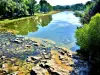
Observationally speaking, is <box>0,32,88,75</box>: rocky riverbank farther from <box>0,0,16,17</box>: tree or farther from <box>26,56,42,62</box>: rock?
<box>0,0,16,17</box>: tree

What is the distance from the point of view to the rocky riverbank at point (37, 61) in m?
36.0

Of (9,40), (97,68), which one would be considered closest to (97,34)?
(97,68)

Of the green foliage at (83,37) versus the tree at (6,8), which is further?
the tree at (6,8)

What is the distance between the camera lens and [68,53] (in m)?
48.8

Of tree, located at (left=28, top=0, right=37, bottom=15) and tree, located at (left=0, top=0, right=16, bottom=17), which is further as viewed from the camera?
tree, located at (left=28, top=0, right=37, bottom=15)

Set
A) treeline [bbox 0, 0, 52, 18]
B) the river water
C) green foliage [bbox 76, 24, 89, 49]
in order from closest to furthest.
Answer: green foliage [bbox 76, 24, 89, 49] → the river water → treeline [bbox 0, 0, 52, 18]

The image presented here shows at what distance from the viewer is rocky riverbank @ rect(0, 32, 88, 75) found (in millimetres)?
36031

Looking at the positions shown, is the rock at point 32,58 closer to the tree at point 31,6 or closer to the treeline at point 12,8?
the treeline at point 12,8

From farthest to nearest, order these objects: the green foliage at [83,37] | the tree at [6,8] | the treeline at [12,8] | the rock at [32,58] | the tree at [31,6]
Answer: the tree at [31,6] → the treeline at [12,8] → the tree at [6,8] → the green foliage at [83,37] → the rock at [32,58]

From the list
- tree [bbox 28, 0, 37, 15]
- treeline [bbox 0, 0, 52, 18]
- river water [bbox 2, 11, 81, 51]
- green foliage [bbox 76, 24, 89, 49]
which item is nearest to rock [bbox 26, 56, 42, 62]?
green foliage [bbox 76, 24, 89, 49]

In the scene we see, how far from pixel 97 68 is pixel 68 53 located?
13015mm

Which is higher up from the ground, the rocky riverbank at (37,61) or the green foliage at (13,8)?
the green foliage at (13,8)

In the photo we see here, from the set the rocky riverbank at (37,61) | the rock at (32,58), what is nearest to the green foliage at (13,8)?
the rocky riverbank at (37,61)

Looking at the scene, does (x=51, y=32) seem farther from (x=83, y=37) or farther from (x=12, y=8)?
(x=12, y=8)
